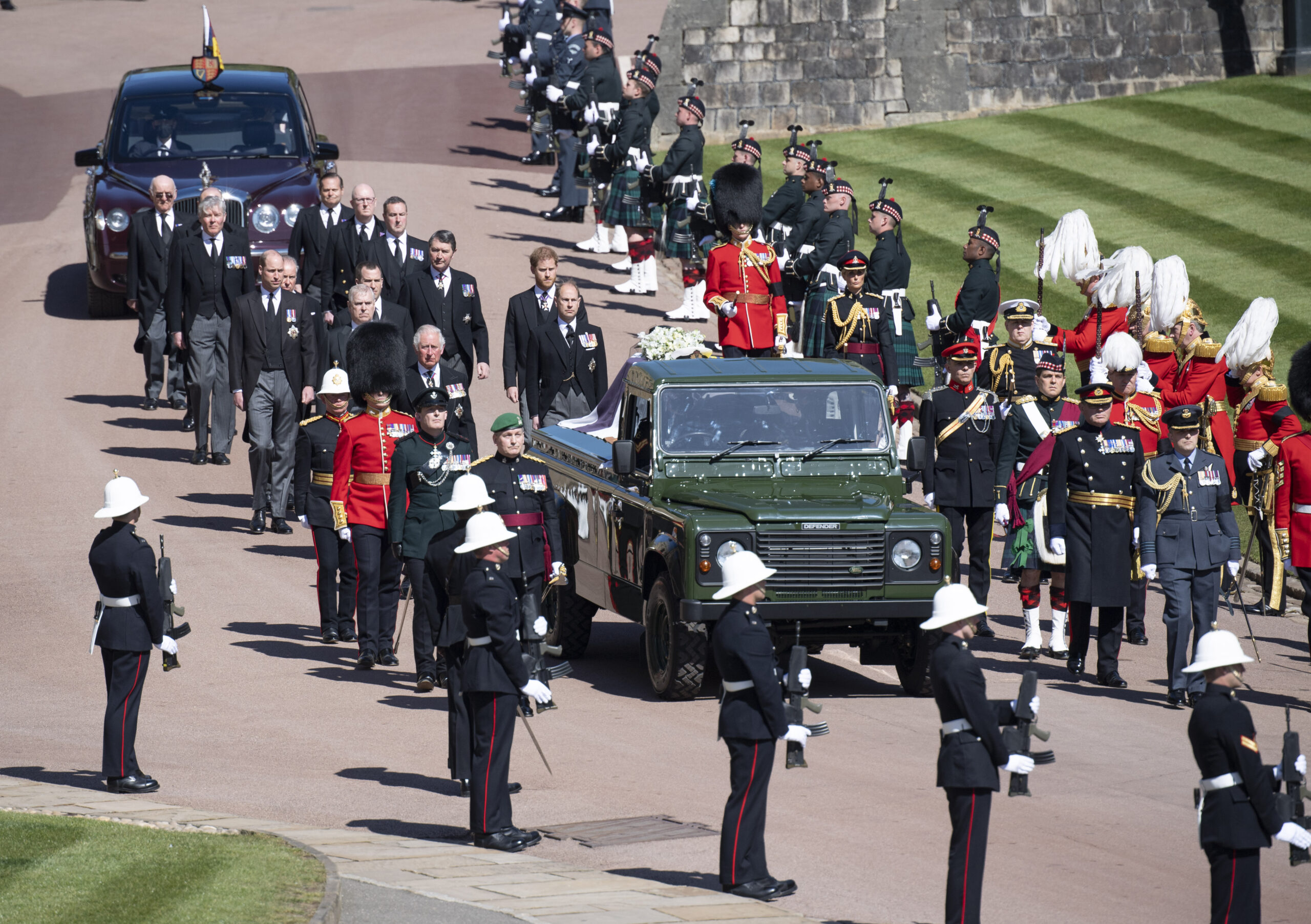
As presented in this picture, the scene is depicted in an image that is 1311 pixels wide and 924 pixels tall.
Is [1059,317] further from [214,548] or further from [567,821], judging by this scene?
[567,821]

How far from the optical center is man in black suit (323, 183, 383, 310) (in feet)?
61.0

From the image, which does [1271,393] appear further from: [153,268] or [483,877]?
[153,268]

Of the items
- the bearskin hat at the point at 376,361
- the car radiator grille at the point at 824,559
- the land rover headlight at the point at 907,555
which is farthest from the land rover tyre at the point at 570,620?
the land rover headlight at the point at 907,555

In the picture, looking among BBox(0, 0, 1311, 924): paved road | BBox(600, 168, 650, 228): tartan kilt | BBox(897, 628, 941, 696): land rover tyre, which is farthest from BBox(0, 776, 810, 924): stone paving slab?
BBox(600, 168, 650, 228): tartan kilt

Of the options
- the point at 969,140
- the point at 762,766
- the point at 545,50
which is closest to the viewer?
the point at 762,766

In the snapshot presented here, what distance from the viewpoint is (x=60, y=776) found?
11.3 m

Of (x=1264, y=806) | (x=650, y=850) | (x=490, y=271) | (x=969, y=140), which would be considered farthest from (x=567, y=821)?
(x=969, y=140)

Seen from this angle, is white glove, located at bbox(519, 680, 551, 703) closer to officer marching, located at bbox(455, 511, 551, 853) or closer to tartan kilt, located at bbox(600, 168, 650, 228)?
officer marching, located at bbox(455, 511, 551, 853)

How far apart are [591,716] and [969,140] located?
875 inches

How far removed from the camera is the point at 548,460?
15.5 meters

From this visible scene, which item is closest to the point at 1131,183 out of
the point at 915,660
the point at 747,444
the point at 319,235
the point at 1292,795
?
the point at 319,235

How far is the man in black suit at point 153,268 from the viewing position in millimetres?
20000

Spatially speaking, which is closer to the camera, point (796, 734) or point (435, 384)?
point (796, 734)

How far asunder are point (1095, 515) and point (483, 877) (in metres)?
6.34
